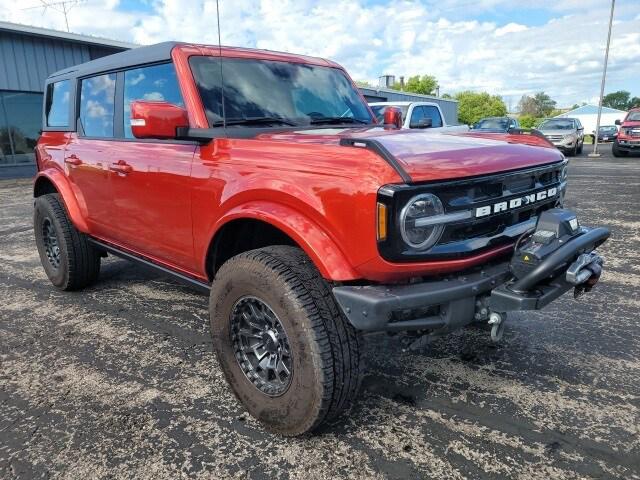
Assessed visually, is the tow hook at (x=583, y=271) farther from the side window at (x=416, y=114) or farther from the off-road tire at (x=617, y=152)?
the off-road tire at (x=617, y=152)

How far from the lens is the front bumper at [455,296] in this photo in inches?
75.1

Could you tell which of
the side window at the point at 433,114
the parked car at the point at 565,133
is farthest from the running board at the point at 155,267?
the parked car at the point at 565,133

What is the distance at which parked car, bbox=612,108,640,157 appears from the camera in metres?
17.4

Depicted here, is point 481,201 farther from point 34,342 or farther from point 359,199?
A: point 34,342

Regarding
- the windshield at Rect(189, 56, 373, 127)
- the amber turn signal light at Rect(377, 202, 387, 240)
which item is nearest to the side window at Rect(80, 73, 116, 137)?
the windshield at Rect(189, 56, 373, 127)

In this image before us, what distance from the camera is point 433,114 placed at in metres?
11.1

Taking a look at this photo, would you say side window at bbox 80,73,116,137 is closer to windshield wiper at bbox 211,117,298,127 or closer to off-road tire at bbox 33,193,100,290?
off-road tire at bbox 33,193,100,290

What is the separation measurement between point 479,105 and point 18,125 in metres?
88.6

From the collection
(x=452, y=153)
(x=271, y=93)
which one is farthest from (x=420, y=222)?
(x=271, y=93)

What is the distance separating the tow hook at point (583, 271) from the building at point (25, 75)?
15.9 meters

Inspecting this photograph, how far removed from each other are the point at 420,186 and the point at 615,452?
150cm

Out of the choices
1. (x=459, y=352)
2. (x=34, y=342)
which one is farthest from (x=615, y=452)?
(x=34, y=342)

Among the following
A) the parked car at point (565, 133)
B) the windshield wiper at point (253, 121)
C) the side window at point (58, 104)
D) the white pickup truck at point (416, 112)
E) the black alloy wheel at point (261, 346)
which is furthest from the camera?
the parked car at point (565, 133)

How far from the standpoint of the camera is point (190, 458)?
86.4 inches
